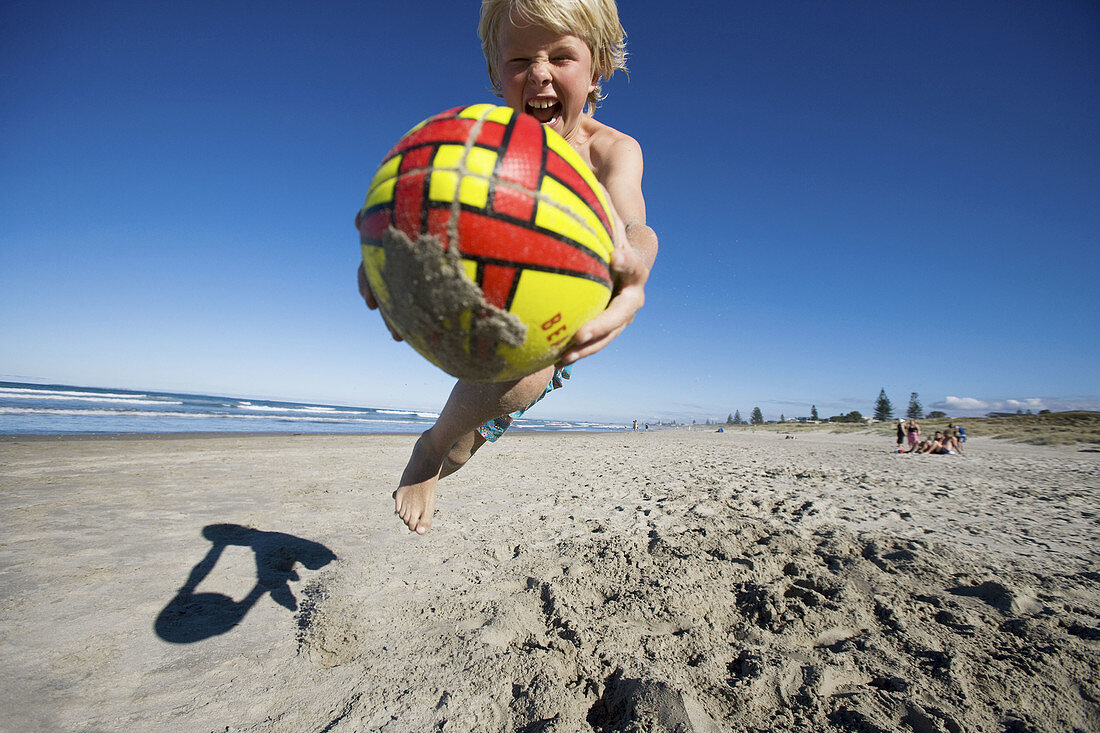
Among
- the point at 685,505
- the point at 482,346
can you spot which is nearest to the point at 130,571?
the point at 482,346

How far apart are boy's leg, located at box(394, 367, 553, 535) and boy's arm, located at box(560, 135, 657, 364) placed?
713 millimetres

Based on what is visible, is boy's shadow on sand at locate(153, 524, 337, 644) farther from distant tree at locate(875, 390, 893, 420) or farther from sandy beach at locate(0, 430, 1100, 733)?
distant tree at locate(875, 390, 893, 420)

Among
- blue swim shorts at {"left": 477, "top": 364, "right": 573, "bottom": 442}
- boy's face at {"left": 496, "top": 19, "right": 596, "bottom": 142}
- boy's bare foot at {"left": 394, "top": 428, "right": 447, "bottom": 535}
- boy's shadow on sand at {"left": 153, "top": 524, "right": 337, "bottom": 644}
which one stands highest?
boy's face at {"left": 496, "top": 19, "right": 596, "bottom": 142}

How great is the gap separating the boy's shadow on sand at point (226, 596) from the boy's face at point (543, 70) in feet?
11.0

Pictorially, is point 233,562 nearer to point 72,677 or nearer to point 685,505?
point 72,677

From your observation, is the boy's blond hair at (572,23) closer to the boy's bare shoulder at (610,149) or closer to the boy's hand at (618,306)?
the boy's bare shoulder at (610,149)

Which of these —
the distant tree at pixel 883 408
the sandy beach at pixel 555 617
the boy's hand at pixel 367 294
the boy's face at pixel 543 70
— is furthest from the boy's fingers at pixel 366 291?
the distant tree at pixel 883 408

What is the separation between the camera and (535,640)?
252cm

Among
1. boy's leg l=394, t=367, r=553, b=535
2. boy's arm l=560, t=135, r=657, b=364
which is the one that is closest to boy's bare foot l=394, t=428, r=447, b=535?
boy's leg l=394, t=367, r=553, b=535

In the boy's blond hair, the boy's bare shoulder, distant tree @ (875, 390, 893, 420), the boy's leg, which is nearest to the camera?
the boy's blond hair

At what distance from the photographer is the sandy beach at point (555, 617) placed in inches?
Answer: 78.7

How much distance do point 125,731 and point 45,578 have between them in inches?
83.6


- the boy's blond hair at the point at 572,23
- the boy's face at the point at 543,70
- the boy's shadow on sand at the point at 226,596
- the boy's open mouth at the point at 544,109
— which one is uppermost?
the boy's blond hair at the point at 572,23

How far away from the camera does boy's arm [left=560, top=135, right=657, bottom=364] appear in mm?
1671
